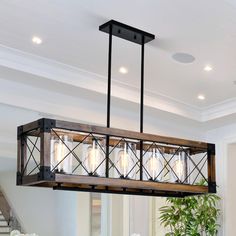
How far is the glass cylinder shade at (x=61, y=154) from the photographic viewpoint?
3369 millimetres

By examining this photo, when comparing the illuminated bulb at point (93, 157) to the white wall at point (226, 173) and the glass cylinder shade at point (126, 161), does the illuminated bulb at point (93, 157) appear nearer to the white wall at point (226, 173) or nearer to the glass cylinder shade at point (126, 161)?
the glass cylinder shade at point (126, 161)

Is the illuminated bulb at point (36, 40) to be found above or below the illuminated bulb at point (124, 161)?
above

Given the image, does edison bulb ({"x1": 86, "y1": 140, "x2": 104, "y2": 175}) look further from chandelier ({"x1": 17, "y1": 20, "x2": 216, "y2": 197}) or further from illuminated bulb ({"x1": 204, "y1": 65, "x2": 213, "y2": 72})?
illuminated bulb ({"x1": 204, "y1": 65, "x2": 213, "y2": 72})

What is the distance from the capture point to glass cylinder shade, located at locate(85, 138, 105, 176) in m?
3.52

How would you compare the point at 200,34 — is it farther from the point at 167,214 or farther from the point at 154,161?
the point at 167,214

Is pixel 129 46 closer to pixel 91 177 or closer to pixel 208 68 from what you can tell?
pixel 208 68

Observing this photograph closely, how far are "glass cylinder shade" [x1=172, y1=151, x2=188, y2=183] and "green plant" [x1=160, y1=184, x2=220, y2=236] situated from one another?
254 cm

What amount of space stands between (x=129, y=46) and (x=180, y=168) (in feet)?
4.22

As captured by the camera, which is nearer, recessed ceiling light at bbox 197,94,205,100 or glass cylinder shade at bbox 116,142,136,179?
glass cylinder shade at bbox 116,142,136,179

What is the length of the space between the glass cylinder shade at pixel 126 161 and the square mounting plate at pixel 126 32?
3.38ft

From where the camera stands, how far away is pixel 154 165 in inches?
151

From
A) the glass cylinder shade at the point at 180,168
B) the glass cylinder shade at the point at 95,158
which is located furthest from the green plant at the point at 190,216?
the glass cylinder shade at the point at 95,158

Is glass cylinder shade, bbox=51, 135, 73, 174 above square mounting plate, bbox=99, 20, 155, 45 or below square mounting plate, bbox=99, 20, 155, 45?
below

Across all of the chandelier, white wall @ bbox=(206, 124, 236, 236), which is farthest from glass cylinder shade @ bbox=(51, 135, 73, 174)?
white wall @ bbox=(206, 124, 236, 236)
